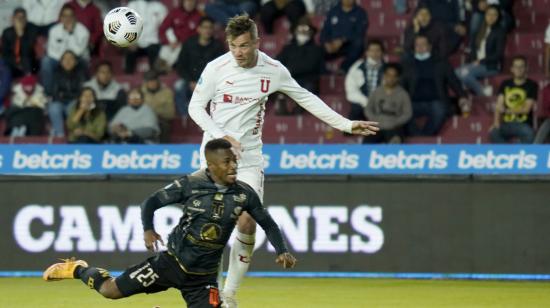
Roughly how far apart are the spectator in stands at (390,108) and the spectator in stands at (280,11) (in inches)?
88.1

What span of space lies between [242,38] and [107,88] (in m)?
8.36

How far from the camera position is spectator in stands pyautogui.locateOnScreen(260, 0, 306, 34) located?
17.9 meters

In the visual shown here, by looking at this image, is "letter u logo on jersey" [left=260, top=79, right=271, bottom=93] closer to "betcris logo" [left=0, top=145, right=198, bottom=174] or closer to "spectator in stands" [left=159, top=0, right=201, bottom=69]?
"betcris logo" [left=0, top=145, right=198, bottom=174]

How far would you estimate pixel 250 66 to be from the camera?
357 inches

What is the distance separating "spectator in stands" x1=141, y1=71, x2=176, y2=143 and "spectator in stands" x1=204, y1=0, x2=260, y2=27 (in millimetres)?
1895

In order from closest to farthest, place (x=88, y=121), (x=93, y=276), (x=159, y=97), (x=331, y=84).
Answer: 1. (x=93, y=276)
2. (x=88, y=121)
3. (x=159, y=97)
4. (x=331, y=84)

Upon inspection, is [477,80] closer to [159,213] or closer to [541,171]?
[541,171]

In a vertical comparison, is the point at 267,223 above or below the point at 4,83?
below

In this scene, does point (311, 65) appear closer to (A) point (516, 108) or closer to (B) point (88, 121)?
(A) point (516, 108)

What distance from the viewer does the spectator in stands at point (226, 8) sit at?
59.4ft

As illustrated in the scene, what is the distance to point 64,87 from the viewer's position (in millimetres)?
17094

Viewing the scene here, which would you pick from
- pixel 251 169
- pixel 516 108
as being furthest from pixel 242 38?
pixel 516 108

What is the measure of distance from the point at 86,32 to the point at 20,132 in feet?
5.57

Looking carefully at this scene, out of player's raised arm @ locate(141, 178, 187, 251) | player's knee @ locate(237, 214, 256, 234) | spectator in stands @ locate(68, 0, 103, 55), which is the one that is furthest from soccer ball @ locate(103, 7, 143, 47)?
spectator in stands @ locate(68, 0, 103, 55)
